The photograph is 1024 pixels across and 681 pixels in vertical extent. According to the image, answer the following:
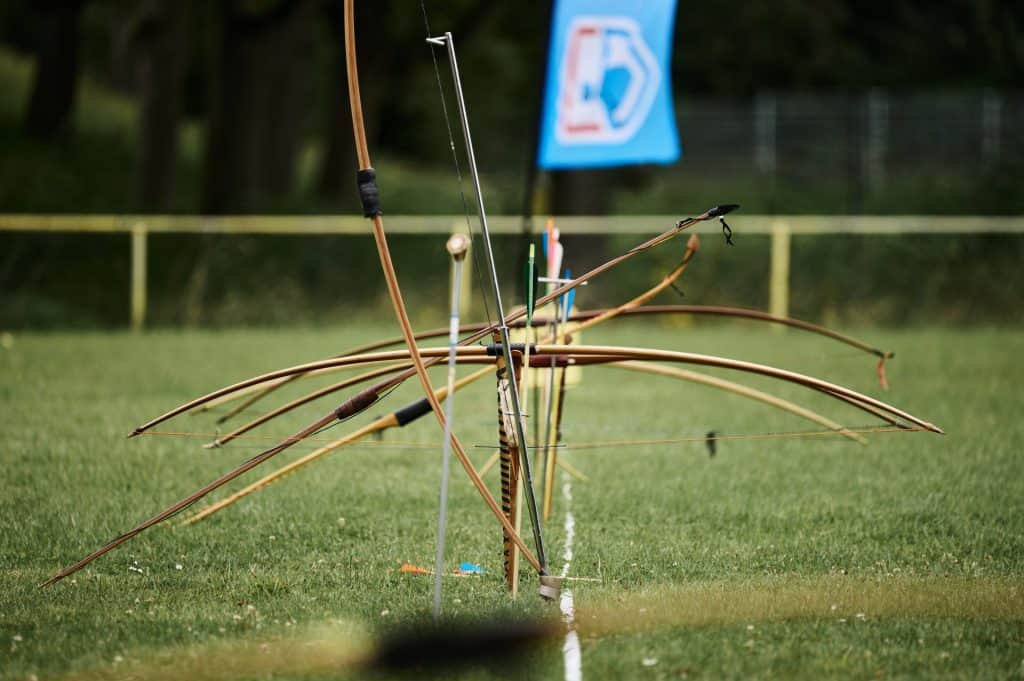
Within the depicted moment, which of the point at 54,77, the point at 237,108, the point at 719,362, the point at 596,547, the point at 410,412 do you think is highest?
the point at 54,77

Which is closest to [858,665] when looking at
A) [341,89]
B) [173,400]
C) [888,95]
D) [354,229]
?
[173,400]

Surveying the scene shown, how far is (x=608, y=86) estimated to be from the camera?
8852 mm

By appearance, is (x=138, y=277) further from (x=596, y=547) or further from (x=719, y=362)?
(x=719, y=362)

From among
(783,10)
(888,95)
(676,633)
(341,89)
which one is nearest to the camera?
(676,633)

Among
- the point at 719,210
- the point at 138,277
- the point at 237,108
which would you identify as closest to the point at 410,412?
the point at 719,210

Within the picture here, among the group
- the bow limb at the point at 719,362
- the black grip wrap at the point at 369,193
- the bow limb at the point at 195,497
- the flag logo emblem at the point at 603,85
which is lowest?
the bow limb at the point at 195,497

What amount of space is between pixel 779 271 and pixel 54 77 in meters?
13.5

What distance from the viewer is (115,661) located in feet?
14.2

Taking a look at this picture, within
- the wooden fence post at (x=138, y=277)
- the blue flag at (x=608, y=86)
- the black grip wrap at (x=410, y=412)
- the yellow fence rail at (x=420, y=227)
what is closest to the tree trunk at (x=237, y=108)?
the yellow fence rail at (x=420, y=227)

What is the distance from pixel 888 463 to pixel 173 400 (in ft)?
17.0

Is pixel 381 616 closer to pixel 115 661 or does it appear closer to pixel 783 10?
pixel 115 661

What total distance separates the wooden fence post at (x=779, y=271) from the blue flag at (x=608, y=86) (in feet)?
29.2

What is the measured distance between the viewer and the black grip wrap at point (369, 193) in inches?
181

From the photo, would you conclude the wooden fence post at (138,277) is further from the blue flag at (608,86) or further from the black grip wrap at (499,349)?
the black grip wrap at (499,349)
